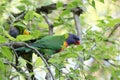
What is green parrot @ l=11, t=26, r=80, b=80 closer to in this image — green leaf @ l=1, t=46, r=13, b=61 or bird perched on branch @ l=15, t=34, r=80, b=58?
bird perched on branch @ l=15, t=34, r=80, b=58

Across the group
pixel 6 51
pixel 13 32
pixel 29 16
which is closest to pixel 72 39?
pixel 13 32

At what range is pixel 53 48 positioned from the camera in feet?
4.66

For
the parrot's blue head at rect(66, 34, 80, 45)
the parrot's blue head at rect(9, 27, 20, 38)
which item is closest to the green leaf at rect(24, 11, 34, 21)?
the parrot's blue head at rect(9, 27, 20, 38)

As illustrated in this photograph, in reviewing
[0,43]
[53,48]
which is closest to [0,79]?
[0,43]

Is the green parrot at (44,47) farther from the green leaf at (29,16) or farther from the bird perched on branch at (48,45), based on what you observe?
the green leaf at (29,16)

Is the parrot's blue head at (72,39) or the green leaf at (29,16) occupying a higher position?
the green leaf at (29,16)

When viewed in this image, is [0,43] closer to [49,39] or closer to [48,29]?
[49,39]

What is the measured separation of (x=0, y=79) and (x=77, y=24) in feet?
1.85

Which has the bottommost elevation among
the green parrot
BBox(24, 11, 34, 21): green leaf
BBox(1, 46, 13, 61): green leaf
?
the green parrot

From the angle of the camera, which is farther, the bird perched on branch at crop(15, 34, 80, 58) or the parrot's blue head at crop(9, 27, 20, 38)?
the parrot's blue head at crop(9, 27, 20, 38)

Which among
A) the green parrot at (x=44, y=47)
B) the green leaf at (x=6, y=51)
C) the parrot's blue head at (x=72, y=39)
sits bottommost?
the parrot's blue head at (x=72, y=39)

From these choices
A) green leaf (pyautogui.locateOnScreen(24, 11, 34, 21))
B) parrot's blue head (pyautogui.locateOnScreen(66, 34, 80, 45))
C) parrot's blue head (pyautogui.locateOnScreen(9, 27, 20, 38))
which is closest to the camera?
green leaf (pyautogui.locateOnScreen(24, 11, 34, 21))

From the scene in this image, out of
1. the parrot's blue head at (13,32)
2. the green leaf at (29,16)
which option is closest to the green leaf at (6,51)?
the green leaf at (29,16)

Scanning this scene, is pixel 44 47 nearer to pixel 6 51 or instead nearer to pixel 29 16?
pixel 29 16
